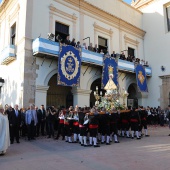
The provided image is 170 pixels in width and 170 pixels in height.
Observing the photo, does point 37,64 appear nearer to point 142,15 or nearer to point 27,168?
point 27,168

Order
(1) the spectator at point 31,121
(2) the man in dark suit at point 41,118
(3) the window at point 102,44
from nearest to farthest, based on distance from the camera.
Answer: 1. (1) the spectator at point 31,121
2. (2) the man in dark suit at point 41,118
3. (3) the window at point 102,44

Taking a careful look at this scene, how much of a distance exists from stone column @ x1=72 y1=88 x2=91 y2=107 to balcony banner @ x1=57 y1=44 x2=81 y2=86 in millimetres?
824

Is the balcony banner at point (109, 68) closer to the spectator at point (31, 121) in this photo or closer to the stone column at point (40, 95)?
the stone column at point (40, 95)

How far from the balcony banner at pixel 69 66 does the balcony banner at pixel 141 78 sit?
6.58 m

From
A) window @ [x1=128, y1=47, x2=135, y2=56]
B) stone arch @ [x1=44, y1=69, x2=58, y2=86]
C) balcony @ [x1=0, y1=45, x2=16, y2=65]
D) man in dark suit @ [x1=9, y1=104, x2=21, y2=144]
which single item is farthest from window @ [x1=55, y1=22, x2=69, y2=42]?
window @ [x1=128, y1=47, x2=135, y2=56]

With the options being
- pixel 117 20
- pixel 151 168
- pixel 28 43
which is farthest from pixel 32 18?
pixel 151 168

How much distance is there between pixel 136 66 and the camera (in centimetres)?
1894

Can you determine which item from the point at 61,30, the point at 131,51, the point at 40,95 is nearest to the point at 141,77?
the point at 131,51

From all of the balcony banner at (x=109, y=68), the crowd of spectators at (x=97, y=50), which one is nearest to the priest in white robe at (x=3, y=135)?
the crowd of spectators at (x=97, y=50)

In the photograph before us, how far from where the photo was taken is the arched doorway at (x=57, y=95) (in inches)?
668

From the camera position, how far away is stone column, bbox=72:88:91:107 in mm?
15156

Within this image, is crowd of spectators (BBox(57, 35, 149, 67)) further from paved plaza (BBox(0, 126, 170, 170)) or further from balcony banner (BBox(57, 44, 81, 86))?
paved plaza (BBox(0, 126, 170, 170))

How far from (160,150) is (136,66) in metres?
11.9

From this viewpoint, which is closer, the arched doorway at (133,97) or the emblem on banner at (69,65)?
the emblem on banner at (69,65)
